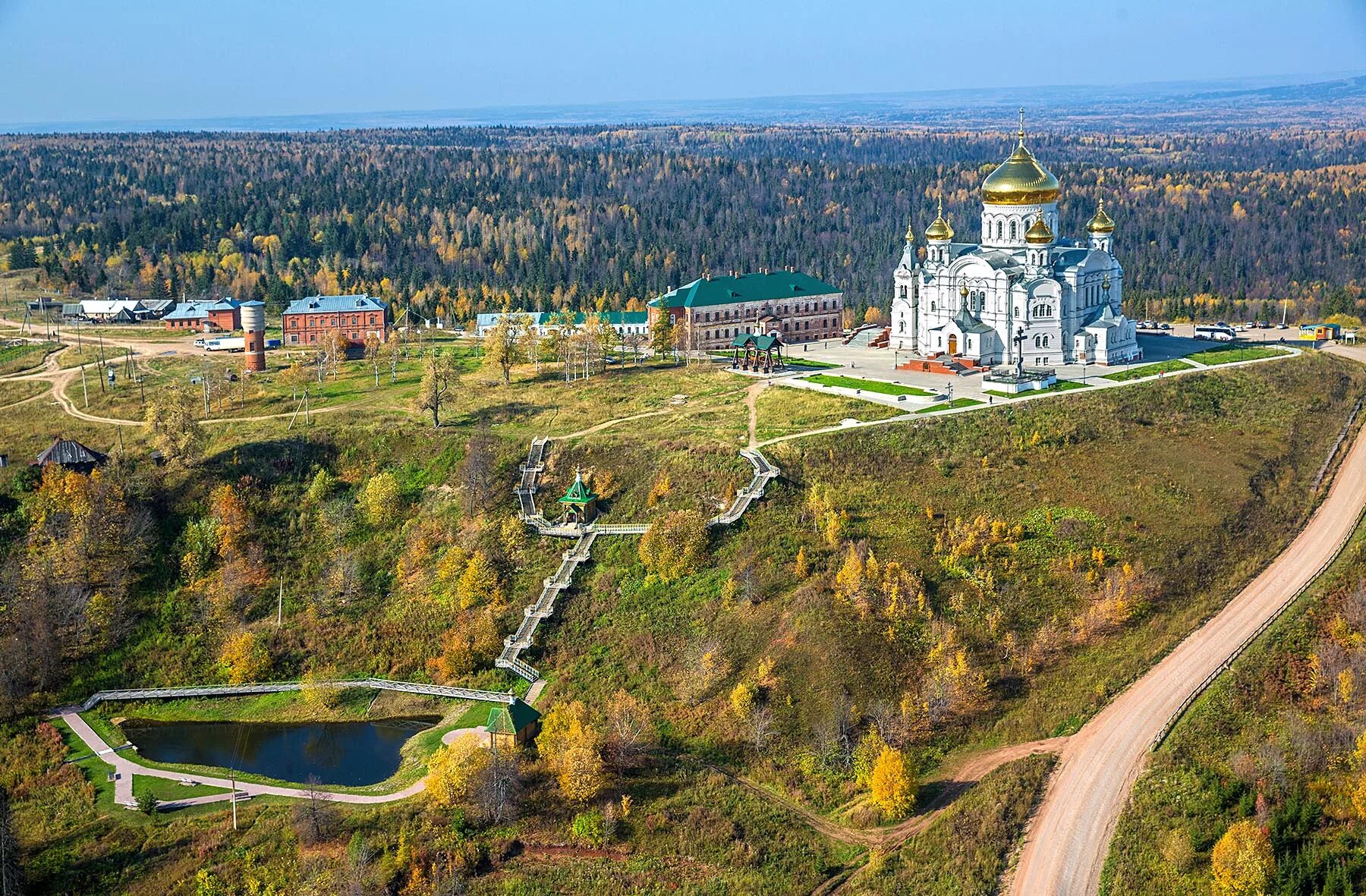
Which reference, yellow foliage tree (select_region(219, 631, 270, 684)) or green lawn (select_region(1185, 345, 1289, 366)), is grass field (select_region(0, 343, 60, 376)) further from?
green lawn (select_region(1185, 345, 1289, 366))

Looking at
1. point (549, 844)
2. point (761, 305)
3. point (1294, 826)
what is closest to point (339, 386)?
point (761, 305)

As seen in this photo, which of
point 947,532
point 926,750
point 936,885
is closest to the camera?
point 936,885

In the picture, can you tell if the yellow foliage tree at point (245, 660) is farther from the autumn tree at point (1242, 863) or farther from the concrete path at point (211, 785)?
the autumn tree at point (1242, 863)

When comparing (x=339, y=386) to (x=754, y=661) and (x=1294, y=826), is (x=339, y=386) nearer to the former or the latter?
(x=754, y=661)

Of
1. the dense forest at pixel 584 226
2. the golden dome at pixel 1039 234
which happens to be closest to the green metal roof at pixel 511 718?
the golden dome at pixel 1039 234

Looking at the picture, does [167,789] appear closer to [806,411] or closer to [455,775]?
[455,775]

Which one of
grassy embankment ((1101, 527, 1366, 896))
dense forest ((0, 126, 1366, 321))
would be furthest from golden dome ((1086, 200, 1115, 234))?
grassy embankment ((1101, 527, 1366, 896))

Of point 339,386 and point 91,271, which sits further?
point 91,271
